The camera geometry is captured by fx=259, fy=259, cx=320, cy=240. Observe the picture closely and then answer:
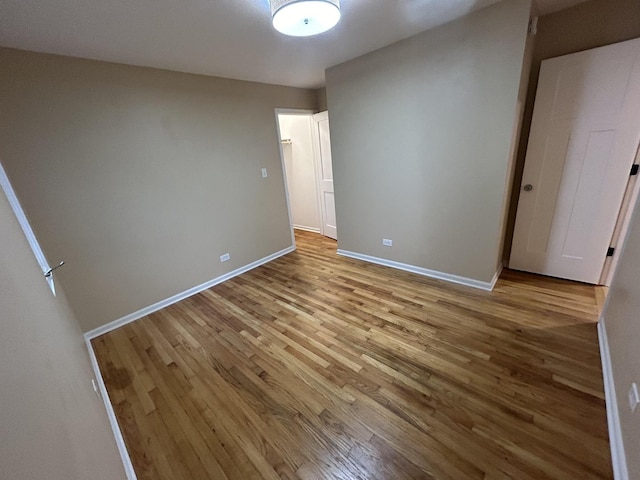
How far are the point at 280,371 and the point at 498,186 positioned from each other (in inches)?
94.1

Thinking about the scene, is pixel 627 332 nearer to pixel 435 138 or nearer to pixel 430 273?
pixel 430 273

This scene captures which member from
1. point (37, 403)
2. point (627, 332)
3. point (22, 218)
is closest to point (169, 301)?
point (22, 218)

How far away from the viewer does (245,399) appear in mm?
1685

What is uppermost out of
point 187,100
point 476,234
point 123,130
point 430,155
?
point 187,100

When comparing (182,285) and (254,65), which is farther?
(182,285)

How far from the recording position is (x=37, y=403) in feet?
2.08

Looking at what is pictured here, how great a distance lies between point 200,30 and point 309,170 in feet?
9.56

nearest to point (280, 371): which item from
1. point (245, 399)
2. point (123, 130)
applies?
point (245, 399)

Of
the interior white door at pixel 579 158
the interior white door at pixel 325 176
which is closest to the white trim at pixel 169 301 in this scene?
the interior white door at pixel 325 176

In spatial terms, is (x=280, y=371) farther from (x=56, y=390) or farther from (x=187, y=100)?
(x=187, y=100)

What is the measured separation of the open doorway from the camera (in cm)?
414

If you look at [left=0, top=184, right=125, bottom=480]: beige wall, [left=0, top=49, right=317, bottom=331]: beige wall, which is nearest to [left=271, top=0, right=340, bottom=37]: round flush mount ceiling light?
[left=0, top=184, right=125, bottom=480]: beige wall

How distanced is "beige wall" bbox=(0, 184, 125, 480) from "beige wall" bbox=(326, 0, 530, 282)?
291 cm

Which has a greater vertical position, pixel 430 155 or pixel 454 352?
pixel 430 155
